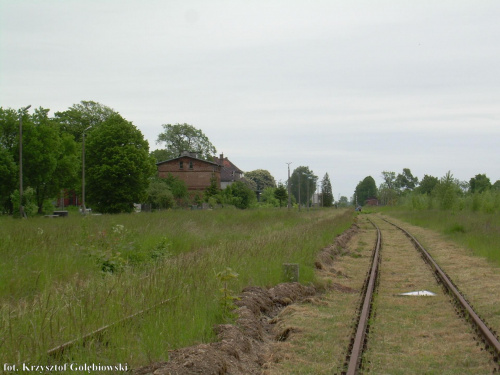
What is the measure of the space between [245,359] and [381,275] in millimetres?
8704

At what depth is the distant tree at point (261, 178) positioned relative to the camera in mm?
151875

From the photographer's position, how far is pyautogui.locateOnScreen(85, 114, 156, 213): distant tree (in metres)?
63.8

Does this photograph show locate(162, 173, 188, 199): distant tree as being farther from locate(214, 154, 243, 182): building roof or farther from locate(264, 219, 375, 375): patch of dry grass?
locate(264, 219, 375, 375): patch of dry grass

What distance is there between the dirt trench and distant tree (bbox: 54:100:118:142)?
7824 centimetres

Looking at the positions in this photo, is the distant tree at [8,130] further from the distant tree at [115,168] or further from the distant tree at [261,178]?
the distant tree at [261,178]

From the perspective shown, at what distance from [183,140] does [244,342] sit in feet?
366

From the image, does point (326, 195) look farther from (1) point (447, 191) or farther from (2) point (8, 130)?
(2) point (8, 130)

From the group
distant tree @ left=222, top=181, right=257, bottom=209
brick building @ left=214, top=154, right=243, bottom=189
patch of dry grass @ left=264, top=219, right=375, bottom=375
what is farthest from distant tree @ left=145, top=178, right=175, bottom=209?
patch of dry grass @ left=264, top=219, right=375, bottom=375

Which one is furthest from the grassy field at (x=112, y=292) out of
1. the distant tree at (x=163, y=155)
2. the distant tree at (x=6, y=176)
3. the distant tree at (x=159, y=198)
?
the distant tree at (x=163, y=155)

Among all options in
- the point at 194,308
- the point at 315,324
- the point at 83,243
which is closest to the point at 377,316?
the point at 315,324

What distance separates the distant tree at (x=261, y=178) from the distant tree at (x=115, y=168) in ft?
276

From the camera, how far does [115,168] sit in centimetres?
6341

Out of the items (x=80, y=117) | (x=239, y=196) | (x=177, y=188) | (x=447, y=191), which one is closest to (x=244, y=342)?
(x=447, y=191)

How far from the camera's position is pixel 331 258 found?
17797mm
